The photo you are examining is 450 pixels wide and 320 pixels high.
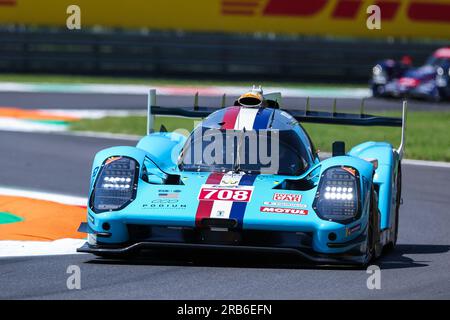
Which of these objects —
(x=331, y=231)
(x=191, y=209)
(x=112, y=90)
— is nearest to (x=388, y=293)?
(x=331, y=231)

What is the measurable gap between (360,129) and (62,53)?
11.9 metres

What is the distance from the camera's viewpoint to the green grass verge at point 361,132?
16516mm

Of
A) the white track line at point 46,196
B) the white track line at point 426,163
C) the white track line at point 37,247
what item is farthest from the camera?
the white track line at point 426,163

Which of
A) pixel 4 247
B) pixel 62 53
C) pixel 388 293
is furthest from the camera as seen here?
pixel 62 53

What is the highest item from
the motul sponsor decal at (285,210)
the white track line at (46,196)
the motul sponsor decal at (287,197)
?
the motul sponsor decal at (287,197)

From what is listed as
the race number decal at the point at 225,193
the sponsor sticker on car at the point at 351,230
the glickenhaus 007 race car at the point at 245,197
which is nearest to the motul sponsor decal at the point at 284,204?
the glickenhaus 007 race car at the point at 245,197

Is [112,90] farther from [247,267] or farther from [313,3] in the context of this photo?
[247,267]

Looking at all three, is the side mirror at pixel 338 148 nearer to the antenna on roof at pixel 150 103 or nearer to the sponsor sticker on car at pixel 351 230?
the sponsor sticker on car at pixel 351 230

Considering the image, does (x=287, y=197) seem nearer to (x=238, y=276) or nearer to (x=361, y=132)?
(x=238, y=276)

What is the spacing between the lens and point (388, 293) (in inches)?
278

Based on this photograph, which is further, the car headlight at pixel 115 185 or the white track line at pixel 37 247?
the white track line at pixel 37 247

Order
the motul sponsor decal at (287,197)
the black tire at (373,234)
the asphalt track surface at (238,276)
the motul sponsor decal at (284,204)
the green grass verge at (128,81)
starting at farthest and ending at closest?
the green grass verge at (128,81)
the black tire at (373,234)
the motul sponsor decal at (287,197)
the motul sponsor decal at (284,204)
the asphalt track surface at (238,276)

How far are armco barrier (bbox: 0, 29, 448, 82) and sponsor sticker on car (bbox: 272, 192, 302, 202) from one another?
21.6 metres
